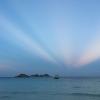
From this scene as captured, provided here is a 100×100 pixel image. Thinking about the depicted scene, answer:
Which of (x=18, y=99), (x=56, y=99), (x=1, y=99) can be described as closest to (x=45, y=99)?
(x=56, y=99)

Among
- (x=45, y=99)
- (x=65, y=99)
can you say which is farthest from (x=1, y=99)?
(x=65, y=99)

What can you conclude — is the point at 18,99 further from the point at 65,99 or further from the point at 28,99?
the point at 65,99

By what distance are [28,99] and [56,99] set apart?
18.0 feet

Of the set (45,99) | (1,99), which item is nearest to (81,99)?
(45,99)

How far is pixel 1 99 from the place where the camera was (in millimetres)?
48312

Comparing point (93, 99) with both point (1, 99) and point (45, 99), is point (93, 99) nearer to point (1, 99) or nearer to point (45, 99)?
point (45, 99)

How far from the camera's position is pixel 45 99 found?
160 ft

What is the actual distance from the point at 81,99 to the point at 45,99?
22.7 ft

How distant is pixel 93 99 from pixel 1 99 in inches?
687

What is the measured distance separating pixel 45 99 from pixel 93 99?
9.15 m

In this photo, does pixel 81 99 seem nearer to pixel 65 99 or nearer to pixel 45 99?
pixel 65 99

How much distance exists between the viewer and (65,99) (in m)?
48.7

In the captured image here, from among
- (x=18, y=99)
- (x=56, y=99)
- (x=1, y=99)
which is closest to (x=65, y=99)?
(x=56, y=99)

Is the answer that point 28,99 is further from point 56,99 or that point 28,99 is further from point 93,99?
point 93,99
